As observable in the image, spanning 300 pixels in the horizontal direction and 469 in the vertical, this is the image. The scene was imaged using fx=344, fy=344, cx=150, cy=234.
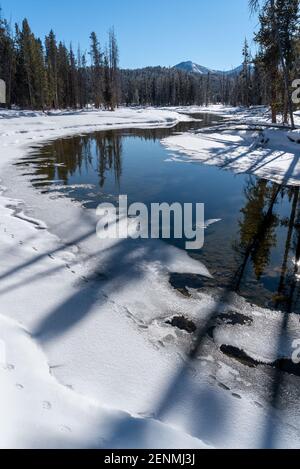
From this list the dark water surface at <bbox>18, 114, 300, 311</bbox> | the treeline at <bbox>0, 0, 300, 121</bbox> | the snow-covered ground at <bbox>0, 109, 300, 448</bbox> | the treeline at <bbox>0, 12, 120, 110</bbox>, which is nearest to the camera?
the snow-covered ground at <bbox>0, 109, 300, 448</bbox>

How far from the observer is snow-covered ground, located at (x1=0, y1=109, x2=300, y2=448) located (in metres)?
2.49

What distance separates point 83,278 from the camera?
16.2ft

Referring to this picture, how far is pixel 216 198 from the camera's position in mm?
9773

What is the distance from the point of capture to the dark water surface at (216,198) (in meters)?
5.27

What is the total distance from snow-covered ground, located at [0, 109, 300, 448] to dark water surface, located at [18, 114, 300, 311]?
1.70 feet

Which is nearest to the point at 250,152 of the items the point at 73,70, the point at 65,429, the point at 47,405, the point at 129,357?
the point at 129,357

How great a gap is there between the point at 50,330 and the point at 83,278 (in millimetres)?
1394

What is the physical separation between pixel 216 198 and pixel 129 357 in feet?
23.3

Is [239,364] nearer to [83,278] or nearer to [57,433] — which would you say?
[57,433]

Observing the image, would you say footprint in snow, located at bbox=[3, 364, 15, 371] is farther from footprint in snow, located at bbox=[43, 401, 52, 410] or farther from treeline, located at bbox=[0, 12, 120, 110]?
treeline, located at bbox=[0, 12, 120, 110]

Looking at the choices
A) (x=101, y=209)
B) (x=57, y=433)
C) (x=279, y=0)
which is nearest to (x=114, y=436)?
(x=57, y=433)

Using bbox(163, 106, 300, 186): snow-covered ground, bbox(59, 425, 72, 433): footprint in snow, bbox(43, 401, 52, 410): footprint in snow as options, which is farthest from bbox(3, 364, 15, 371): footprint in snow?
bbox(163, 106, 300, 186): snow-covered ground

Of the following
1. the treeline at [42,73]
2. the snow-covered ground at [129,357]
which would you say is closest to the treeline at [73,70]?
the treeline at [42,73]

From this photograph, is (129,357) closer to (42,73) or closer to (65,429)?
(65,429)
